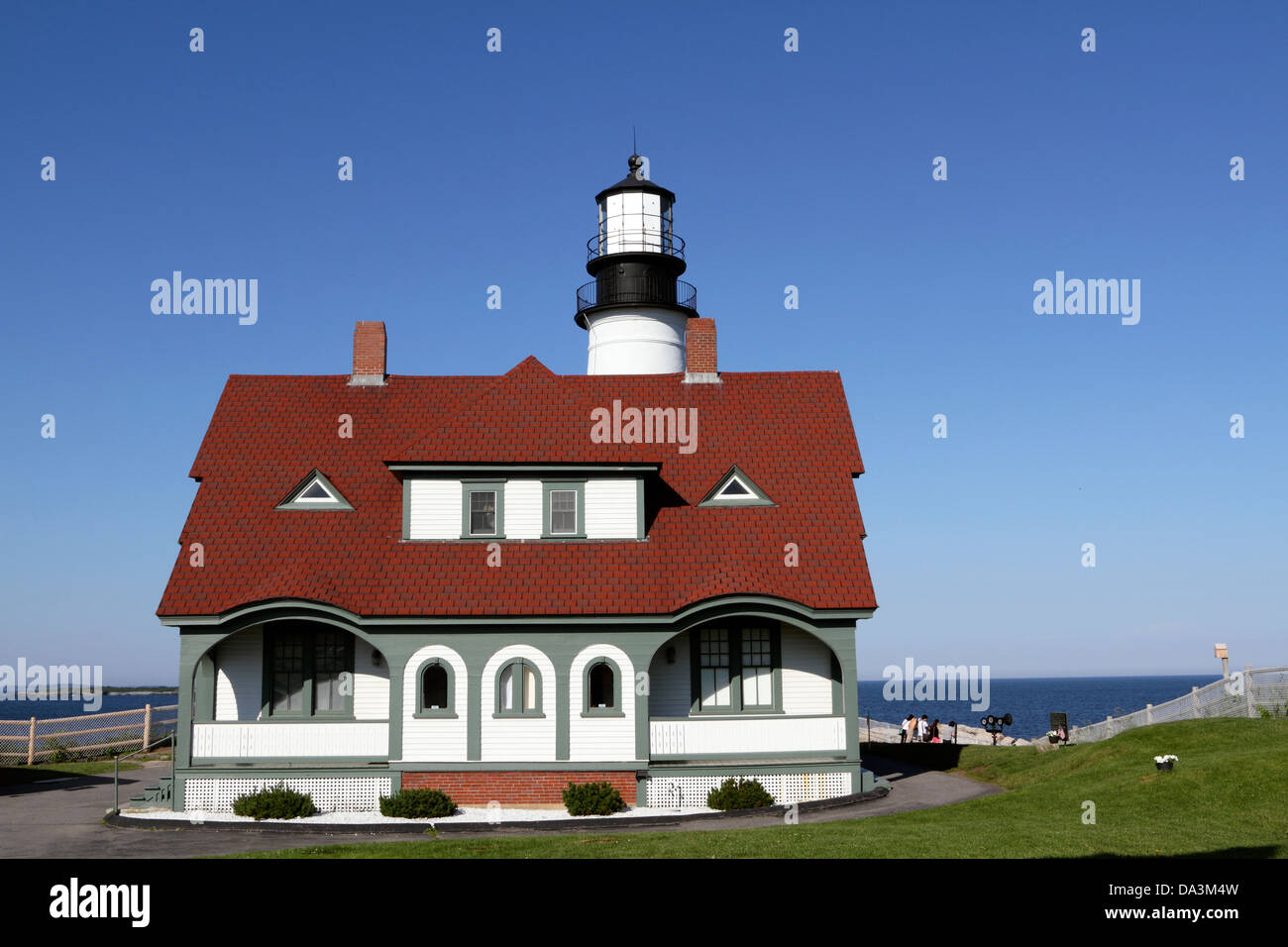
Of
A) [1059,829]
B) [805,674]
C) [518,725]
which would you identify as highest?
[805,674]

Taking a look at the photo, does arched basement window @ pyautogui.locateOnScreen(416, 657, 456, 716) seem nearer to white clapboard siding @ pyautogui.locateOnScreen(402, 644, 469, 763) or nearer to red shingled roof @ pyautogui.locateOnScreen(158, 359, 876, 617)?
white clapboard siding @ pyautogui.locateOnScreen(402, 644, 469, 763)

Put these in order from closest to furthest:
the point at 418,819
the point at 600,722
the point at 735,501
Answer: the point at 418,819 < the point at 600,722 < the point at 735,501

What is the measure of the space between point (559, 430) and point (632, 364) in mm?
8936

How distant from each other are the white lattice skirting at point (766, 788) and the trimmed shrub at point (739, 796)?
38 cm

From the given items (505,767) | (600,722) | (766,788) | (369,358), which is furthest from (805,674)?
(369,358)

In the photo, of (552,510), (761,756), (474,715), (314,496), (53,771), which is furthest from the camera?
(53,771)

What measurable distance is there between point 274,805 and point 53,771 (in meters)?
12.4

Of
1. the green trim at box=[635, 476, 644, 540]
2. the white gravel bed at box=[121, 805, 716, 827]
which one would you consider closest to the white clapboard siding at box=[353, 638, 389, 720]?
the white gravel bed at box=[121, 805, 716, 827]

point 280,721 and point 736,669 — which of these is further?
point 736,669

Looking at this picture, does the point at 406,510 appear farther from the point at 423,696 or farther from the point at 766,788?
the point at 766,788

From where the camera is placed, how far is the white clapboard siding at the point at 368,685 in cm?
2350

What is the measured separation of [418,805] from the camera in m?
21.2
